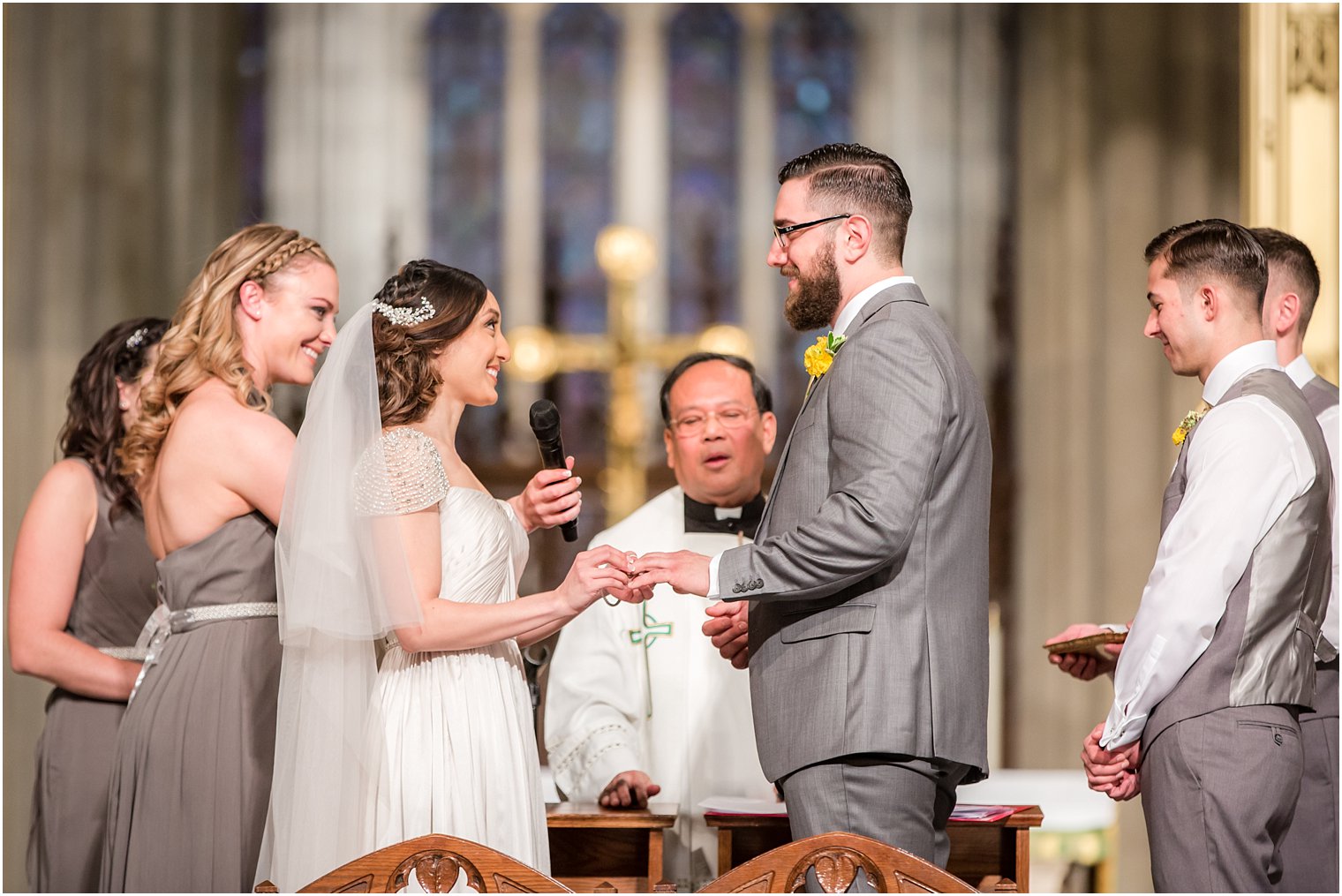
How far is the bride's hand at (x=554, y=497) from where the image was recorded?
3451 millimetres

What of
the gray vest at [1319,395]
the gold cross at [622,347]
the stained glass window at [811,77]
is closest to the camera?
the gray vest at [1319,395]

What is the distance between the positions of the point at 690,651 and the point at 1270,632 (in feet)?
6.49

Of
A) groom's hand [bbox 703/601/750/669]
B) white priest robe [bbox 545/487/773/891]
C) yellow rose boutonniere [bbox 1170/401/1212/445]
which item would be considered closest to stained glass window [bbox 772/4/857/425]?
white priest robe [bbox 545/487/773/891]

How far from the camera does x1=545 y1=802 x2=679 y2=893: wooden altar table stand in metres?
3.72

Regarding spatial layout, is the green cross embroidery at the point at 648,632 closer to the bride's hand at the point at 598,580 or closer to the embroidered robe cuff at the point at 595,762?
the embroidered robe cuff at the point at 595,762

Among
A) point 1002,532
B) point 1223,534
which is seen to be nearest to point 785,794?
point 1223,534

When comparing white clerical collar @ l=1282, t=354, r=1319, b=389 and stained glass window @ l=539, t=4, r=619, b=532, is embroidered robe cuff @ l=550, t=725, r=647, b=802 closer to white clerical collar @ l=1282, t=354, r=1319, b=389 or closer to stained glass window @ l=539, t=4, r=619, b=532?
white clerical collar @ l=1282, t=354, r=1319, b=389

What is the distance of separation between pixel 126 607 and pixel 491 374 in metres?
1.53

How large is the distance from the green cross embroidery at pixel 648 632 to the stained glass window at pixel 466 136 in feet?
17.5

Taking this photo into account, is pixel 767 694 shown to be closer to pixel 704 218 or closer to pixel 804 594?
pixel 804 594

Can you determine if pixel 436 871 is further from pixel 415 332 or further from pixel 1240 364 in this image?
pixel 1240 364

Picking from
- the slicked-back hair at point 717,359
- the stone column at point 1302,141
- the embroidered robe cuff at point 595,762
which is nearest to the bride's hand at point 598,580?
the embroidered robe cuff at point 595,762

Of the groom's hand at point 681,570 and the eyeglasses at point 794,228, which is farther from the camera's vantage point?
the eyeglasses at point 794,228

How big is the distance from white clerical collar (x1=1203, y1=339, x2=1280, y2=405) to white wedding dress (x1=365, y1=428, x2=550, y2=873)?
169cm
